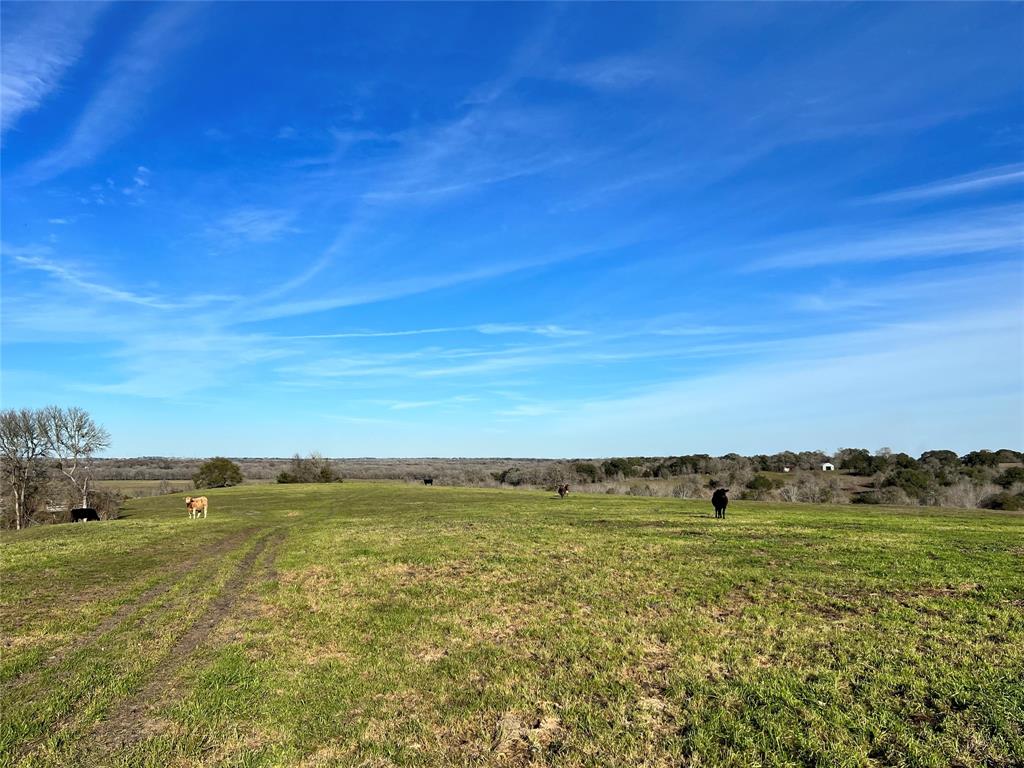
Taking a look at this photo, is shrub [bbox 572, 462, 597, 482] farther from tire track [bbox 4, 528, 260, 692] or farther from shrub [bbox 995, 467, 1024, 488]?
tire track [bbox 4, 528, 260, 692]

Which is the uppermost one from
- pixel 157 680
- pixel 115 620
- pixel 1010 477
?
pixel 157 680

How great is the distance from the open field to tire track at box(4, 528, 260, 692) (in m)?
0.06

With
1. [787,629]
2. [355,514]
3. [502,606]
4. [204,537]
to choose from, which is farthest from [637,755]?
[355,514]

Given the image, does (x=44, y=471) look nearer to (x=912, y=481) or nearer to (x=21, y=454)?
(x=21, y=454)

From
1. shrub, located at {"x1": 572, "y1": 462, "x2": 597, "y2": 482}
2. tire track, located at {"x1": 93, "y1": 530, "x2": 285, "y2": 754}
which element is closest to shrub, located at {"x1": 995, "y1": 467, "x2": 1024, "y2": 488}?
shrub, located at {"x1": 572, "y1": 462, "x2": 597, "y2": 482}

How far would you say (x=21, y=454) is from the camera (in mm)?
55375

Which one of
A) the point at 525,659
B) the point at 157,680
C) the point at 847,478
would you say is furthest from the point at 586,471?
the point at 157,680

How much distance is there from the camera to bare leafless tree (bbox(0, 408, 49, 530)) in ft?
174

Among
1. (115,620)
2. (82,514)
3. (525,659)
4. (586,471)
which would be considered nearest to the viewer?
(525,659)

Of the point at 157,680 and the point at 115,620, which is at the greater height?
the point at 157,680

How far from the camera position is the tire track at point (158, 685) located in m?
6.47

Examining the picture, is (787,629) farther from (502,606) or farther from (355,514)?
(355,514)

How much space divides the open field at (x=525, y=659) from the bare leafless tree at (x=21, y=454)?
47732 mm

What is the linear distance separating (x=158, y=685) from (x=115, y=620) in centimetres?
460
